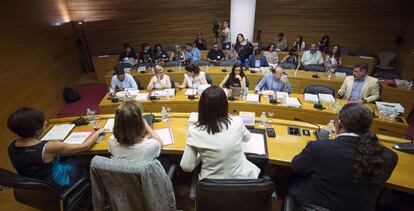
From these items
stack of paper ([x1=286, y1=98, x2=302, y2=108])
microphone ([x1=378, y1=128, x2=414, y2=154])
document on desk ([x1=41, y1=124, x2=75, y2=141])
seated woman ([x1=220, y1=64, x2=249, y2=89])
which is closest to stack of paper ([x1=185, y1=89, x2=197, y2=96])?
seated woman ([x1=220, y1=64, x2=249, y2=89])

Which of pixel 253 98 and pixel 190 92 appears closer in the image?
pixel 253 98

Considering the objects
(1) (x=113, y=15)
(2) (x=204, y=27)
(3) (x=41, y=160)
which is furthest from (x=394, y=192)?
(1) (x=113, y=15)

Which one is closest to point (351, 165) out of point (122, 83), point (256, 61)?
point (122, 83)

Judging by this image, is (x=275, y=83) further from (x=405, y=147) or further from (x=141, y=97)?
(x=141, y=97)

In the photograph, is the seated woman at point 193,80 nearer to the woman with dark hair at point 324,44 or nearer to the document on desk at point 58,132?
the document on desk at point 58,132

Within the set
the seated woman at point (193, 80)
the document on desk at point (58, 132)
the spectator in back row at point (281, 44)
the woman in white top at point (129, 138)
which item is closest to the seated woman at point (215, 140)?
the woman in white top at point (129, 138)

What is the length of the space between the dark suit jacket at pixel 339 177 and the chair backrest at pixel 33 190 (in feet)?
6.91

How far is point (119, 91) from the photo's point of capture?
4.55 metres

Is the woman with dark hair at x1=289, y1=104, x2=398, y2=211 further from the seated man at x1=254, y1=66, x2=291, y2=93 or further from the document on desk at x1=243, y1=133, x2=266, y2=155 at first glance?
the seated man at x1=254, y1=66, x2=291, y2=93

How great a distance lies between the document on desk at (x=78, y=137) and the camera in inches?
106

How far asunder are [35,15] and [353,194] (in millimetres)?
7044

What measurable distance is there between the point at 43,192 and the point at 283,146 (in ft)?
7.61

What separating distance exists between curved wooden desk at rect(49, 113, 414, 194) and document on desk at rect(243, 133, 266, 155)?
0.08m

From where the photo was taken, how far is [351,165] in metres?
1.54
